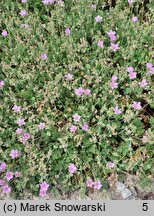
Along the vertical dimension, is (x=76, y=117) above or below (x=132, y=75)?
below

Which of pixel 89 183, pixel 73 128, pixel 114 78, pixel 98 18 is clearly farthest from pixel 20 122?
pixel 98 18

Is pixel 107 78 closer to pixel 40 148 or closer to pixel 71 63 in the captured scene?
pixel 71 63

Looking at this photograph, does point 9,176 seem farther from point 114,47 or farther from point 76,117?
point 114,47

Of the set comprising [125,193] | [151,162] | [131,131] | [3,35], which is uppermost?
[3,35]

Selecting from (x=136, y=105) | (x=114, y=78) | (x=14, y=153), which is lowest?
(x=14, y=153)

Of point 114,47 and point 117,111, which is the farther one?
point 114,47

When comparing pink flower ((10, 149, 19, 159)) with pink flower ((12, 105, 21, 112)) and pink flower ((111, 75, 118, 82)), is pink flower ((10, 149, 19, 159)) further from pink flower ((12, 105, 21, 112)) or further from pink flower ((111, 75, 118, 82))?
pink flower ((111, 75, 118, 82))

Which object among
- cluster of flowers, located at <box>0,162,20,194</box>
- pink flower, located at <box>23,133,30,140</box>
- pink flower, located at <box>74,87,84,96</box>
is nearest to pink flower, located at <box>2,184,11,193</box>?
cluster of flowers, located at <box>0,162,20,194</box>

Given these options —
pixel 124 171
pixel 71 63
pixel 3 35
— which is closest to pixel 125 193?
pixel 124 171
